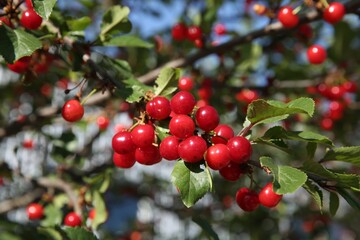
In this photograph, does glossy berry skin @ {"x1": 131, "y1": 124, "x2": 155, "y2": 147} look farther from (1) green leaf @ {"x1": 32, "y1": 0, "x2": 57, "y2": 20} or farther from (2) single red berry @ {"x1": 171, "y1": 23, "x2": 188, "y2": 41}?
(2) single red berry @ {"x1": 171, "y1": 23, "x2": 188, "y2": 41}


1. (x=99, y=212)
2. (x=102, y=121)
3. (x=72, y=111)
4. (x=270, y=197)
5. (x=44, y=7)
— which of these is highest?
(x=44, y=7)

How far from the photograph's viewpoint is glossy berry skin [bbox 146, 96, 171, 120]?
1334 millimetres

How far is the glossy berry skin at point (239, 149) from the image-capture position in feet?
4.08

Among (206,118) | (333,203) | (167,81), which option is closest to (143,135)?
(206,118)

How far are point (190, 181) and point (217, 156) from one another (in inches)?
4.7

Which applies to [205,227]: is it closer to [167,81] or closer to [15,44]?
[167,81]

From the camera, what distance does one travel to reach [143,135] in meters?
1.30

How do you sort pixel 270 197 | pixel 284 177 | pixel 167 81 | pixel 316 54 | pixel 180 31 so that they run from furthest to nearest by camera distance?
pixel 180 31 < pixel 316 54 < pixel 167 81 < pixel 270 197 < pixel 284 177

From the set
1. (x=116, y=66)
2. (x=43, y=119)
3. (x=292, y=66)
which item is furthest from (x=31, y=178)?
(x=292, y=66)

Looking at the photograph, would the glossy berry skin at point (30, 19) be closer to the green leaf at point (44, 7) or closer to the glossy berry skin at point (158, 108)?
the green leaf at point (44, 7)

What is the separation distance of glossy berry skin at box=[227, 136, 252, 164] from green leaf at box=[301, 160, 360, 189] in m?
0.19

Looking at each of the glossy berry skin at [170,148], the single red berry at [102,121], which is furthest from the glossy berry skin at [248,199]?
the single red berry at [102,121]

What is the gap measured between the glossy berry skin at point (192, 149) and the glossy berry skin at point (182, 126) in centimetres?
3

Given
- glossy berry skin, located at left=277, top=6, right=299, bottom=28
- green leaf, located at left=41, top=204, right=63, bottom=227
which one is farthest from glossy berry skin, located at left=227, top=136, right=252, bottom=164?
green leaf, located at left=41, top=204, right=63, bottom=227
